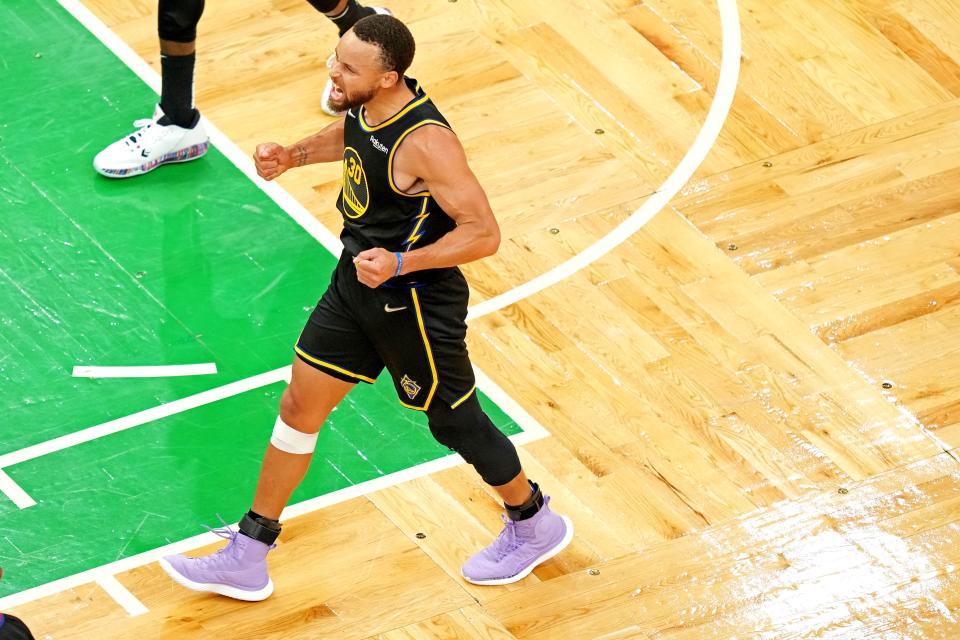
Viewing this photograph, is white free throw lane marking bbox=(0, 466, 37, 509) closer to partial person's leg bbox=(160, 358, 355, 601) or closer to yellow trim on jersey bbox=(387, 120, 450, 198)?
partial person's leg bbox=(160, 358, 355, 601)

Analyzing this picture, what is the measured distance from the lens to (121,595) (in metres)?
6.40

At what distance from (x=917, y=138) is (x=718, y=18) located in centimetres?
130

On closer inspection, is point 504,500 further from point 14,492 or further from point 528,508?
point 14,492

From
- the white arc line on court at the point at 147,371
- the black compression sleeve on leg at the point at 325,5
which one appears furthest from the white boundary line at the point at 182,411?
the black compression sleeve on leg at the point at 325,5

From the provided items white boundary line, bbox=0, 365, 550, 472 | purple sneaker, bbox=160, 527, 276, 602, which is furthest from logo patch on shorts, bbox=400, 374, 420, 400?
white boundary line, bbox=0, 365, 550, 472

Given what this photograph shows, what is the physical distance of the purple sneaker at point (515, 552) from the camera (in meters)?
6.50

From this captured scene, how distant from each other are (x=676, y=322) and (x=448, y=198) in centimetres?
214

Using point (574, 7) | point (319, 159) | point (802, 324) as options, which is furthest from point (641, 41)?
point (319, 159)

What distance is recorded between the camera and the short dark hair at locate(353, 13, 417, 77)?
5.66 metres

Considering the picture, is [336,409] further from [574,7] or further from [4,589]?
[574,7]

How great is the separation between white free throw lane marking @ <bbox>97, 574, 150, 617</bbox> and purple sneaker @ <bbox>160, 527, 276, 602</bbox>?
6.2 inches

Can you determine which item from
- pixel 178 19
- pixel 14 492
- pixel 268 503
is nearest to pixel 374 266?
pixel 268 503

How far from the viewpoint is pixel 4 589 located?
6418 mm

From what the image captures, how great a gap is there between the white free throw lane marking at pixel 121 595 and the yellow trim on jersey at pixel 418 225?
1.57m
